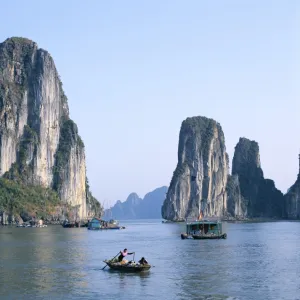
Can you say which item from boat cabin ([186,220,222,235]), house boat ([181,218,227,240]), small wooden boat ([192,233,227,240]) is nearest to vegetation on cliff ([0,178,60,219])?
boat cabin ([186,220,222,235])

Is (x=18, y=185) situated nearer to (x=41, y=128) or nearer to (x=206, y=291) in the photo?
(x=41, y=128)

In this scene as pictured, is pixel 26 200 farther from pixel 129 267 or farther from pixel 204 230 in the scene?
pixel 129 267

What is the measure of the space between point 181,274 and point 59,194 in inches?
5870

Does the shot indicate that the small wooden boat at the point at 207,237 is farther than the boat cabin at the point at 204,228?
No

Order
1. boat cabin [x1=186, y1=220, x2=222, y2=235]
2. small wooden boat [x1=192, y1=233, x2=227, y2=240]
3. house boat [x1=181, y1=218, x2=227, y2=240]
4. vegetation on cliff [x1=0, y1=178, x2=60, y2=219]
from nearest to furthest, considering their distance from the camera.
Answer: small wooden boat [x1=192, y1=233, x2=227, y2=240] < house boat [x1=181, y1=218, x2=227, y2=240] < boat cabin [x1=186, y1=220, x2=222, y2=235] < vegetation on cliff [x1=0, y1=178, x2=60, y2=219]

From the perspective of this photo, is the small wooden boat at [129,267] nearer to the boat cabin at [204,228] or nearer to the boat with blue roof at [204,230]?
the boat with blue roof at [204,230]

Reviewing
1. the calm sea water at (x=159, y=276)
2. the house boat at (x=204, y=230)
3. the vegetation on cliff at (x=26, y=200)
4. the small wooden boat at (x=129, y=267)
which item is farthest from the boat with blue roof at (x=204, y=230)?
the vegetation on cliff at (x=26, y=200)

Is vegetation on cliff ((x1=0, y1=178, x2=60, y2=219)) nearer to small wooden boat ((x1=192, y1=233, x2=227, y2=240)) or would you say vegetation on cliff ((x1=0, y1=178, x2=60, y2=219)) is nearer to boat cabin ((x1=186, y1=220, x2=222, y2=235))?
boat cabin ((x1=186, y1=220, x2=222, y2=235))

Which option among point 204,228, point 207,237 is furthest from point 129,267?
point 204,228

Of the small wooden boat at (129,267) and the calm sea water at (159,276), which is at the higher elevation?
the small wooden boat at (129,267)

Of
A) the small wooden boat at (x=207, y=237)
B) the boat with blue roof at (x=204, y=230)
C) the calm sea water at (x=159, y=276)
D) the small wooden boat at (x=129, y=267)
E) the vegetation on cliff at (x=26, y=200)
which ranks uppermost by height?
the vegetation on cliff at (x=26, y=200)

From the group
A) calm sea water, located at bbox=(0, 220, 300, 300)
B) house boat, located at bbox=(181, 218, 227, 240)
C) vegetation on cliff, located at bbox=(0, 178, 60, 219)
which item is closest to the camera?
calm sea water, located at bbox=(0, 220, 300, 300)

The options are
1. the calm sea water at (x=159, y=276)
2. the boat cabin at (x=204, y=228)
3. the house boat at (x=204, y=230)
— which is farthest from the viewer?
the boat cabin at (x=204, y=228)

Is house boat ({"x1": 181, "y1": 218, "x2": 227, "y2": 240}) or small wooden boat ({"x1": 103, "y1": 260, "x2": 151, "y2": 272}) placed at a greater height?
house boat ({"x1": 181, "y1": 218, "x2": 227, "y2": 240})
